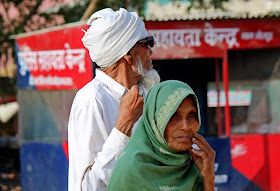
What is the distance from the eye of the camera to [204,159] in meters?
2.44

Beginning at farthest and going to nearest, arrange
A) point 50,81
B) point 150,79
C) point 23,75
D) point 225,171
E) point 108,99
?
point 23,75 → point 50,81 → point 225,171 → point 150,79 → point 108,99

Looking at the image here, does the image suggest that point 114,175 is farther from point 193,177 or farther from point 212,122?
point 212,122

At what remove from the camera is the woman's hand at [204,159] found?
2.44 metres

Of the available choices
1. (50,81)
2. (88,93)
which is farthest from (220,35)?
(88,93)

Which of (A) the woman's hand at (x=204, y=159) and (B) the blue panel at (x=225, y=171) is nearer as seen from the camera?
(A) the woman's hand at (x=204, y=159)

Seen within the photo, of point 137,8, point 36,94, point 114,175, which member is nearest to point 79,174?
point 114,175

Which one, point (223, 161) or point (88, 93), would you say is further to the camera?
point (223, 161)

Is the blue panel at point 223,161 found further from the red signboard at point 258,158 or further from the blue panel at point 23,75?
the blue panel at point 23,75

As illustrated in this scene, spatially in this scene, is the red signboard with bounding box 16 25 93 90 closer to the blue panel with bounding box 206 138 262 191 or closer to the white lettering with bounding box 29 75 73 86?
the white lettering with bounding box 29 75 73 86

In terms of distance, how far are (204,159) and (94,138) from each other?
0.61 meters

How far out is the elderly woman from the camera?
2.39 m

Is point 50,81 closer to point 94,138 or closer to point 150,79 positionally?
point 150,79

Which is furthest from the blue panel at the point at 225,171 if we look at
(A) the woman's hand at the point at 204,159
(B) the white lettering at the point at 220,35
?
(A) the woman's hand at the point at 204,159

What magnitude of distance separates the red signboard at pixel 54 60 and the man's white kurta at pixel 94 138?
4290mm
